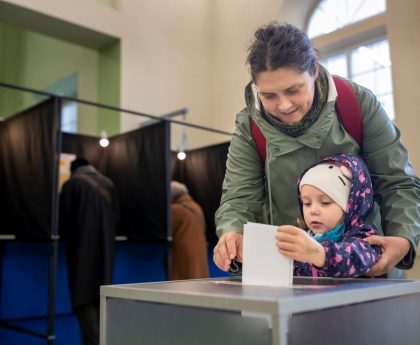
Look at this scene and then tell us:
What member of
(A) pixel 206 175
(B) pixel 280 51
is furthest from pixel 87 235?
(B) pixel 280 51

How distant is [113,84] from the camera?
17.8ft

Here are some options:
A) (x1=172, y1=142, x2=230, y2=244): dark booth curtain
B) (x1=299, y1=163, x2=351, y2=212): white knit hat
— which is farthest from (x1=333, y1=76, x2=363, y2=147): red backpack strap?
(x1=172, y1=142, x2=230, y2=244): dark booth curtain

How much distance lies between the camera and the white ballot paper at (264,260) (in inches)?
35.9

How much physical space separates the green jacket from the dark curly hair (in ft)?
0.37

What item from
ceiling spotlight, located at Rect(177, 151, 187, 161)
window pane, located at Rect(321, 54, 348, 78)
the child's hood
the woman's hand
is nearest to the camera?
the woman's hand

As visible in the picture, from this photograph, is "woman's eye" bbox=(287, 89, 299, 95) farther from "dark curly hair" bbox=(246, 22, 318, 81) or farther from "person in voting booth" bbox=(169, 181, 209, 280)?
"person in voting booth" bbox=(169, 181, 209, 280)

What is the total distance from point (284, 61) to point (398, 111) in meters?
3.51

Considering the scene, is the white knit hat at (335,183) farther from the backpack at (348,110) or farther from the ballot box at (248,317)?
the ballot box at (248,317)

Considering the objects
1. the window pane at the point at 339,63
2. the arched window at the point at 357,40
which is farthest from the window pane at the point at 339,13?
the window pane at the point at 339,63

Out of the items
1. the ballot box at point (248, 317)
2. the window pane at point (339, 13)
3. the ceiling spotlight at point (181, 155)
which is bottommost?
the ballot box at point (248, 317)

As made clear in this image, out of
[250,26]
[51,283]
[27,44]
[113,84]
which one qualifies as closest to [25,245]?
[51,283]

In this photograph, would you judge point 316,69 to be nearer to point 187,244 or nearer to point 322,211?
point 322,211

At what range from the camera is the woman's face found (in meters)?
1.18

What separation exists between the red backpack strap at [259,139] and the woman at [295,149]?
0.05ft
